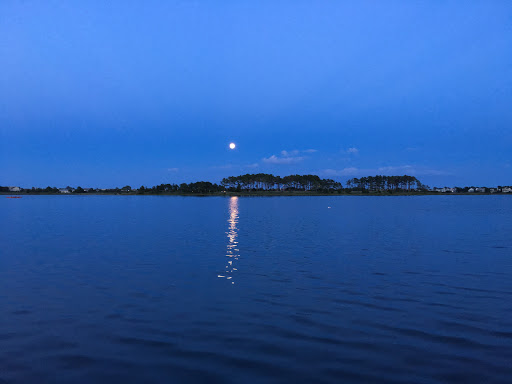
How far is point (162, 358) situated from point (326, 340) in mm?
6154

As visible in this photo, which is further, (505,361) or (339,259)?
(339,259)

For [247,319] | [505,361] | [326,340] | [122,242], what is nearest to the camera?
[505,361]

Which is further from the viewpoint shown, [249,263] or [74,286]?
[249,263]

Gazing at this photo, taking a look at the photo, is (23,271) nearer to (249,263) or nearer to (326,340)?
(249,263)

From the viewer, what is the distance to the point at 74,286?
2162cm

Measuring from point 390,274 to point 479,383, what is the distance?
1505 cm

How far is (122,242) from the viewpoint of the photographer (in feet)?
135

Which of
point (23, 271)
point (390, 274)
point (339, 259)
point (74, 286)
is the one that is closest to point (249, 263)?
point (339, 259)

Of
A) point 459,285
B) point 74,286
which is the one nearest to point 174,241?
point 74,286

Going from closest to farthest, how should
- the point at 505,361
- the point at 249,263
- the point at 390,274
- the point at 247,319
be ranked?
the point at 505,361, the point at 247,319, the point at 390,274, the point at 249,263

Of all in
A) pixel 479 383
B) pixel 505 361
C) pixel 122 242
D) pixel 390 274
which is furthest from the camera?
pixel 122 242

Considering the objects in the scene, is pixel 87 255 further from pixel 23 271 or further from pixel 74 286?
pixel 74 286

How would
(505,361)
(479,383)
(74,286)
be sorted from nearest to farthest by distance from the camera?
(479,383)
(505,361)
(74,286)

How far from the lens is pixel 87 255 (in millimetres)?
32688
